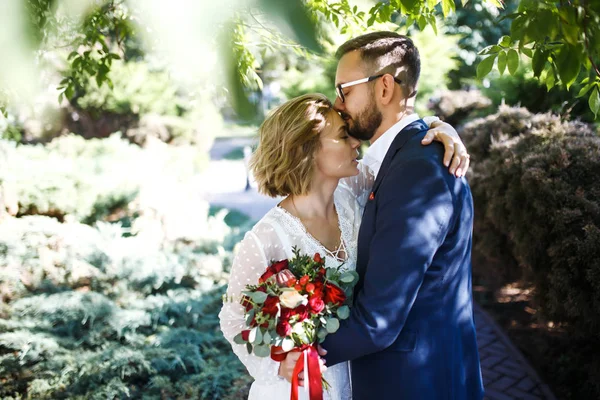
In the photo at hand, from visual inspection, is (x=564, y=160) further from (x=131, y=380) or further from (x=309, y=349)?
(x=131, y=380)

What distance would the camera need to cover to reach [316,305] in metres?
1.63

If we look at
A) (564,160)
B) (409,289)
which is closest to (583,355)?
(564,160)

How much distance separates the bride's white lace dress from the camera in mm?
1977

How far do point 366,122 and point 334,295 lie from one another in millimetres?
793

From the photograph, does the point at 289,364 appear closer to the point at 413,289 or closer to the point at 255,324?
the point at 255,324

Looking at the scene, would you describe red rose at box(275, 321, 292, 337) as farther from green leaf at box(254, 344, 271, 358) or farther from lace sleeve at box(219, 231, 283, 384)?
lace sleeve at box(219, 231, 283, 384)

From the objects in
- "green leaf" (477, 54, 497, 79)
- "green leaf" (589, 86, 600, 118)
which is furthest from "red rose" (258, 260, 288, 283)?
"green leaf" (589, 86, 600, 118)

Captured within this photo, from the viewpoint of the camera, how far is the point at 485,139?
5570 mm

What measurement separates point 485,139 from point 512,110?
0.43 meters

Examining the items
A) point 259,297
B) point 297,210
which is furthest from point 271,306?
point 297,210

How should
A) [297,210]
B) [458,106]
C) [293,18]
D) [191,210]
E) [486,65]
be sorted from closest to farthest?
1. [293,18]
2. [486,65]
3. [297,210]
4. [191,210]
5. [458,106]

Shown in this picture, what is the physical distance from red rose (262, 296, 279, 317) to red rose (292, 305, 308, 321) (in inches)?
2.7

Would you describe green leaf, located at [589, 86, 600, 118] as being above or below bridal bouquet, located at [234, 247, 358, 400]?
above

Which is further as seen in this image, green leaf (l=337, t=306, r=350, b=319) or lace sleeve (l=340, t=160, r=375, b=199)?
lace sleeve (l=340, t=160, r=375, b=199)
